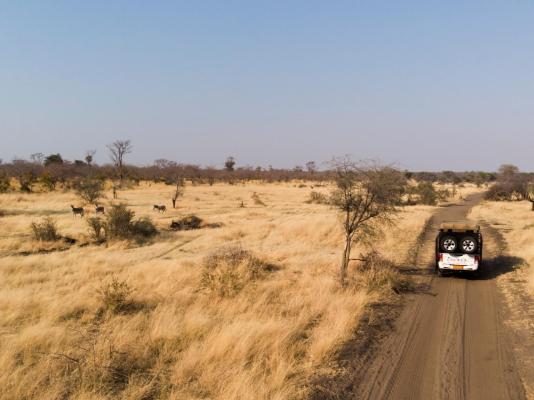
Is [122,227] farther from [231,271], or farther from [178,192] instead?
[178,192]

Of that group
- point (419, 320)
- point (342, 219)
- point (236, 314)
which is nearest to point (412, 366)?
point (419, 320)

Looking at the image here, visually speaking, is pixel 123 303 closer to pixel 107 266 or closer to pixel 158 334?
pixel 158 334

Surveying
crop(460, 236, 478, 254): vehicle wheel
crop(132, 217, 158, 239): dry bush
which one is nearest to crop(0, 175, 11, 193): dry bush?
crop(132, 217, 158, 239): dry bush

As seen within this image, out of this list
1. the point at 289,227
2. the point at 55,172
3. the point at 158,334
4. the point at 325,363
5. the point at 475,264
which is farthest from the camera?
the point at 55,172

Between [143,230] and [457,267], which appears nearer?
[457,267]

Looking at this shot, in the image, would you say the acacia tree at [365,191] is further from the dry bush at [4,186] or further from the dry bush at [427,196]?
the dry bush at [4,186]

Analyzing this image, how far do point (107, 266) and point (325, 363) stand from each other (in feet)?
37.6

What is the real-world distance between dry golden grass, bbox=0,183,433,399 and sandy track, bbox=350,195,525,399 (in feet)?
3.82

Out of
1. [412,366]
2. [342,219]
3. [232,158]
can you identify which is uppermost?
[232,158]

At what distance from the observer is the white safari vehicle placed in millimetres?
15125

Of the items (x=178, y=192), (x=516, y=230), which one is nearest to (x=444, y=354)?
(x=516, y=230)

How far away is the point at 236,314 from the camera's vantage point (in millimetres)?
11039

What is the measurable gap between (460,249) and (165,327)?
11282 mm

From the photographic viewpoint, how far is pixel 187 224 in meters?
30.0
